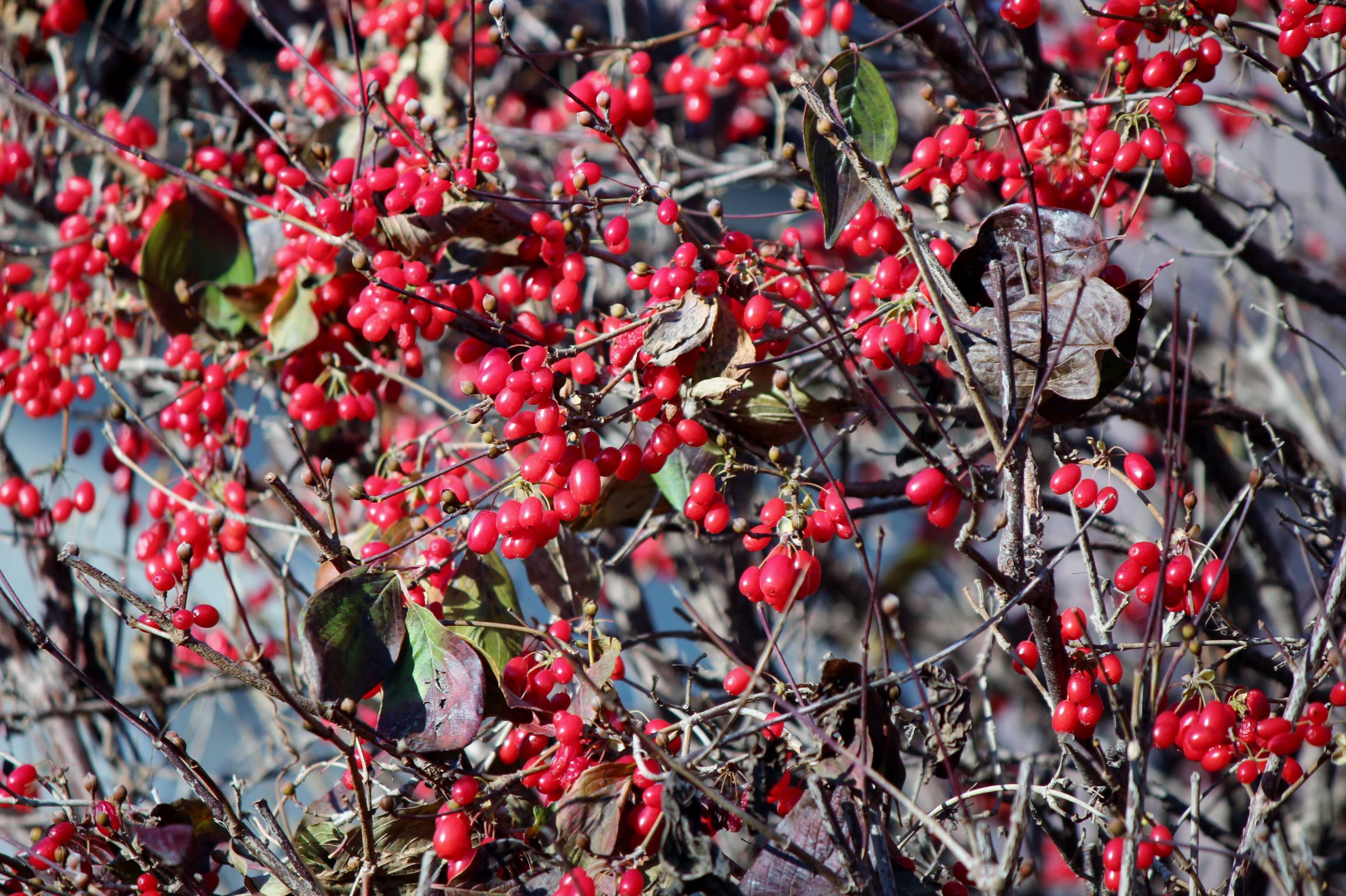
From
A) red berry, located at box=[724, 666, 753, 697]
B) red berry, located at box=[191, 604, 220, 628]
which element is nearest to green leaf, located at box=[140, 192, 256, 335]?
red berry, located at box=[191, 604, 220, 628]

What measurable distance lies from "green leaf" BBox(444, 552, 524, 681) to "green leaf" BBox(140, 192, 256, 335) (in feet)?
2.88

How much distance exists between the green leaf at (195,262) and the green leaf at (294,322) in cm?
23

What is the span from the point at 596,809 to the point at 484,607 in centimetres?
43

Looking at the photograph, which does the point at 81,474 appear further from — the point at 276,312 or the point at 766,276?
the point at 766,276

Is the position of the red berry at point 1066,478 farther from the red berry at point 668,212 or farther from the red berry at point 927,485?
the red berry at point 668,212

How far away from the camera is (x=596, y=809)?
131 cm

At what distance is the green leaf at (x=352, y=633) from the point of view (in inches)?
53.6

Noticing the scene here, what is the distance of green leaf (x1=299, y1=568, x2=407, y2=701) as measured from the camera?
4.47 ft

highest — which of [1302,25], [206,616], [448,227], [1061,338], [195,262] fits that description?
[195,262]

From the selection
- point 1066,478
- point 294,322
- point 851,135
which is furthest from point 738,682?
point 294,322

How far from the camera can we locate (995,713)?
145 inches

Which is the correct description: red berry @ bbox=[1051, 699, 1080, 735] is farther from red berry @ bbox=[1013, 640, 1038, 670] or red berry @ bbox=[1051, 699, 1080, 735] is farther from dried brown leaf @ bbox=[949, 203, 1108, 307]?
dried brown leaf @ bbox=[949, 203, 1108, 307]

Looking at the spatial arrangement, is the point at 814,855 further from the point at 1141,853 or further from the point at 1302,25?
the point at 1302,25

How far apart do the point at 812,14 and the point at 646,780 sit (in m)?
1.44
